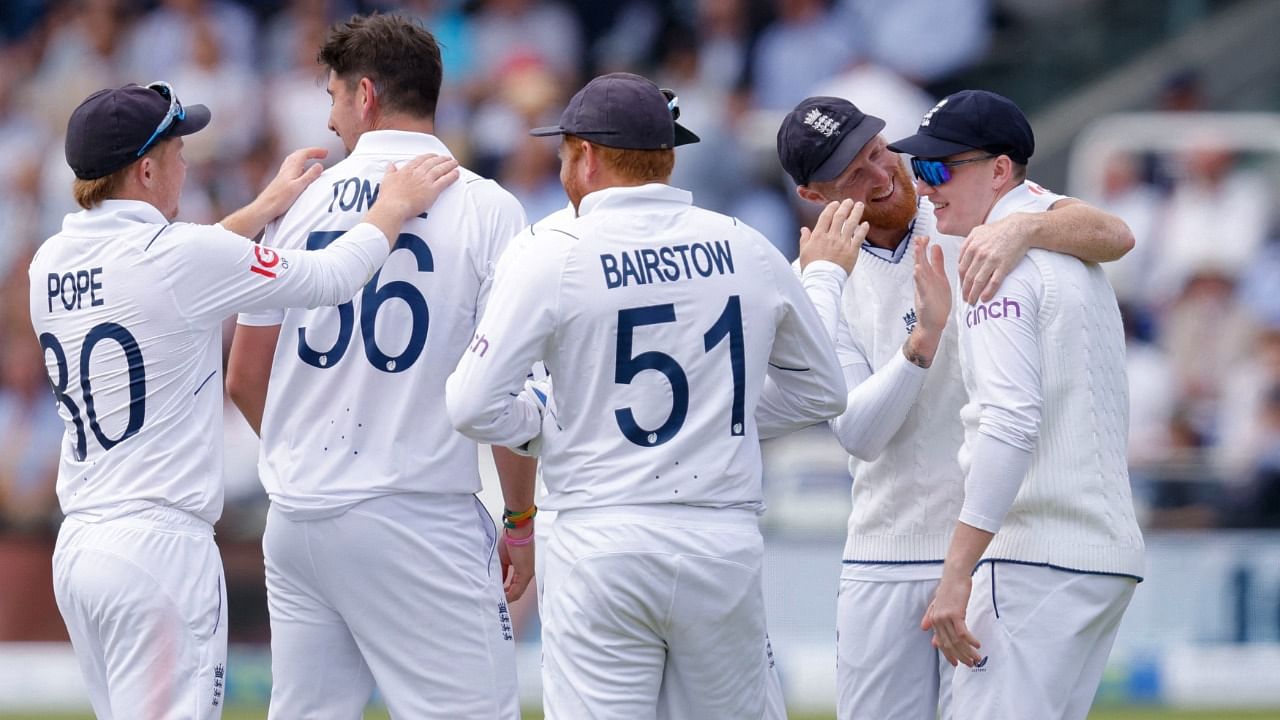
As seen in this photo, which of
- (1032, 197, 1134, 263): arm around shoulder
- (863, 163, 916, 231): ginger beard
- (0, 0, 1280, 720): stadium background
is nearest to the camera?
(1032, 197, 1134, 263): arm around shoulder

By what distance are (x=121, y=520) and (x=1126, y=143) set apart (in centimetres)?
908

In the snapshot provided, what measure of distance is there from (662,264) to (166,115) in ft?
5.27

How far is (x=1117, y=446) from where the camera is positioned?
15.4 ft

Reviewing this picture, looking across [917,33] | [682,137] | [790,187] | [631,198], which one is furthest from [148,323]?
[917,33]

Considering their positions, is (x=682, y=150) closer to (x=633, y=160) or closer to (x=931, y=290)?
(x=931, y=290)

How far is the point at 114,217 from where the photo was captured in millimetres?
4969

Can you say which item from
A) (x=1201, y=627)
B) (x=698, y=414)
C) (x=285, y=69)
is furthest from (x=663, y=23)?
(x=698, y=414)

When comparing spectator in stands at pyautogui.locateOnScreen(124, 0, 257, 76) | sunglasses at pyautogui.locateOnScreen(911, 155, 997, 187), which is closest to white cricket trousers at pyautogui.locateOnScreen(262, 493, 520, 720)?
sunglasses at pyautogui.locateOnScreen(911, 155, 997, 187)

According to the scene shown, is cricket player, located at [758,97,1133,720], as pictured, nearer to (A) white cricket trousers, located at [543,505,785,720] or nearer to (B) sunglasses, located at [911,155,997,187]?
(B) sunglasses, located at [911,155,997,187]

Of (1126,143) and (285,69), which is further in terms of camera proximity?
(285,69)

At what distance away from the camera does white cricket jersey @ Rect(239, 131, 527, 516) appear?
16.3 ft

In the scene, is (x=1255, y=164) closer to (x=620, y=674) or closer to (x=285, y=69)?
(x=285, y=69)

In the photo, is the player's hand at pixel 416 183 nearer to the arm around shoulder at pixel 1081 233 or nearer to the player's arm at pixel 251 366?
the player's arm at pixel 251 366

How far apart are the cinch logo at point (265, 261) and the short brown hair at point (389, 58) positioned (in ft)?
2.01
